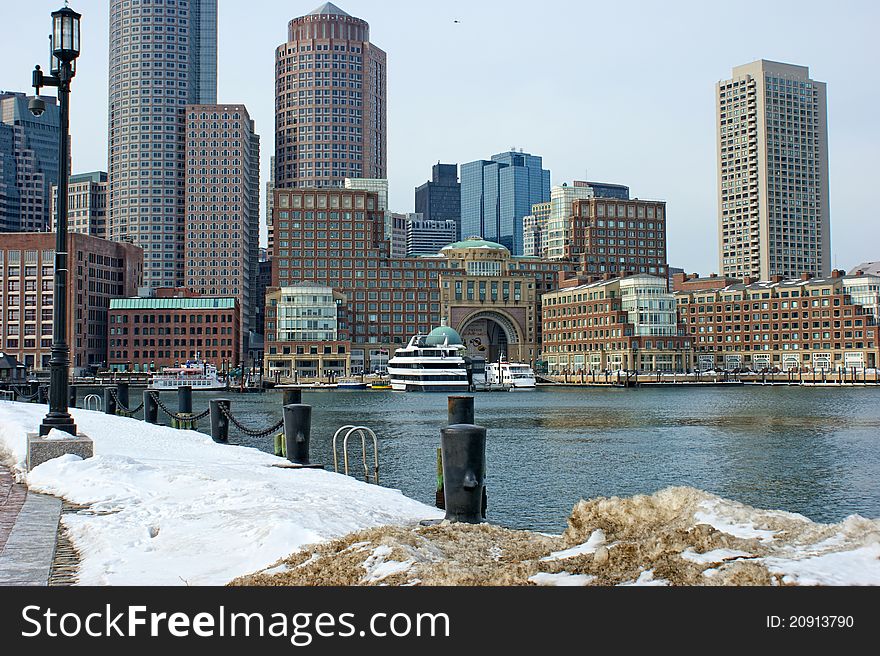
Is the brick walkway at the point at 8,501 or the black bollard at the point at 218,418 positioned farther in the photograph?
the black bollard at the point at 218,418

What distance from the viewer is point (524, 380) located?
16938 cm

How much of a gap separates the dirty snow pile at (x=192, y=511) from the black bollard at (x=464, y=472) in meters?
1.21

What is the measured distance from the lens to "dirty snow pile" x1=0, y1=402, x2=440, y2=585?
11680mm

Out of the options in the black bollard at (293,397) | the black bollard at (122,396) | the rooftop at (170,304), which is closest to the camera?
the black bollard at (293,397)

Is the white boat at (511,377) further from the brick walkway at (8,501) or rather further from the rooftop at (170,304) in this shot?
the brick walkway at (8,501)

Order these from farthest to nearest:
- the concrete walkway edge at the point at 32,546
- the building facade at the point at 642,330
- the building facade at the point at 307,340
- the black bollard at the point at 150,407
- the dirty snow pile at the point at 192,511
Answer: the building facade at the point at 307,340
the building facade at the point at 642,330
the black bollard at the point at 150,407
the dirty snow pile at the point at 192,511
the concrete walkway edge at the point at 32,546

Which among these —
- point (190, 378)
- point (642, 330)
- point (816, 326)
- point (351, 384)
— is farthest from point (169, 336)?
point (816, 326)

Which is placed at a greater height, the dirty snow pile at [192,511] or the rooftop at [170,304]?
the rooftop at [170,304]

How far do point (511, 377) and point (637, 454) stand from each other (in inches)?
4660

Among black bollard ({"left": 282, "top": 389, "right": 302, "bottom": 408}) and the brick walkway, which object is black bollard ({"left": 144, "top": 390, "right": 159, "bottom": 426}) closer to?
black bollard ({"left": 282, "top": 389, "right": 302, "bottom": 408})

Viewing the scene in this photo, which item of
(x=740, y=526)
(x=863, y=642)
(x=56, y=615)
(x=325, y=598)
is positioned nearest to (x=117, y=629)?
(x=56, y=615)

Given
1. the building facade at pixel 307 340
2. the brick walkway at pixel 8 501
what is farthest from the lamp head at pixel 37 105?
the building facade at pixel 307 340

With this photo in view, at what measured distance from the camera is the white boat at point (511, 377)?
168000mm

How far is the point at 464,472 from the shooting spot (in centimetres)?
1562
